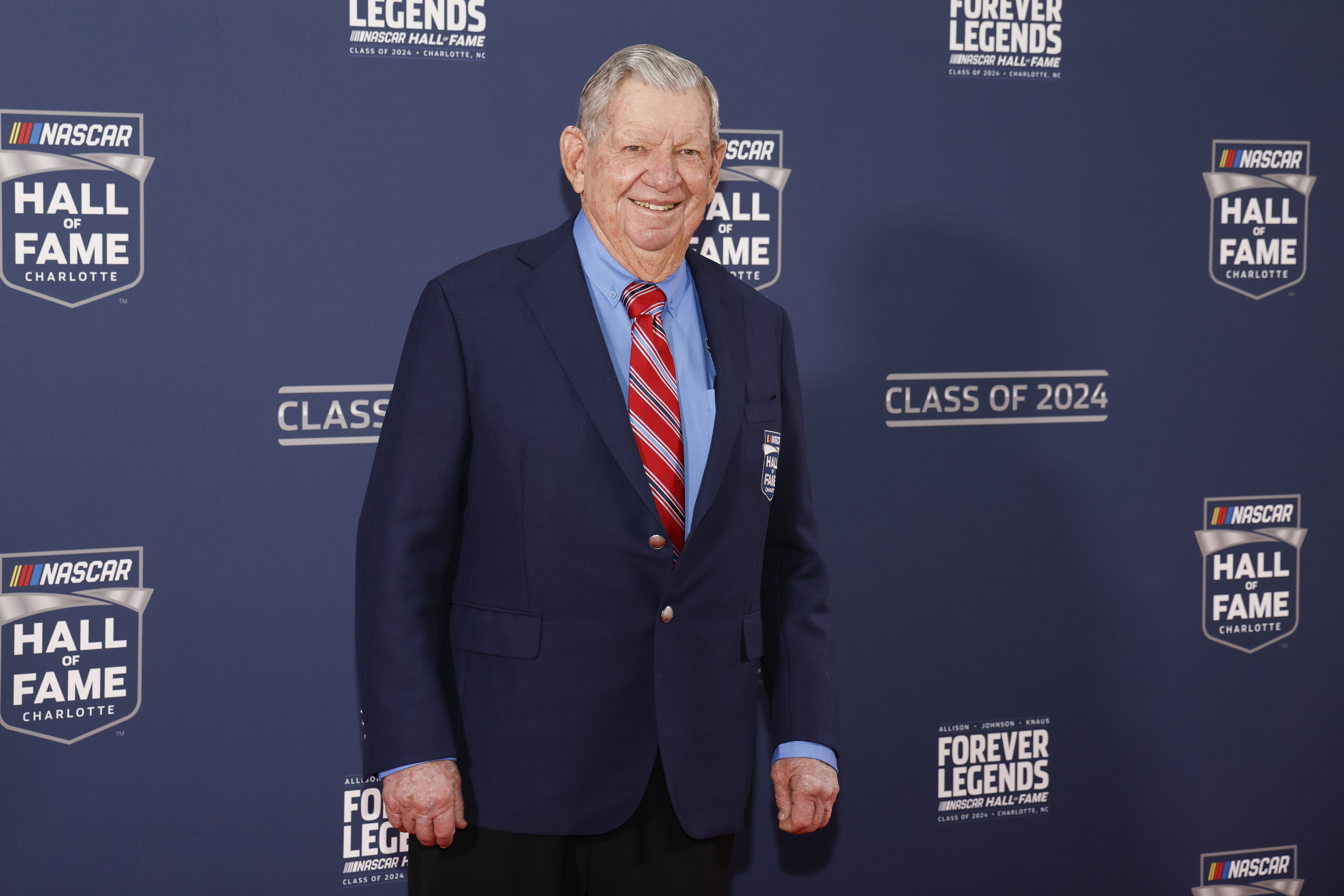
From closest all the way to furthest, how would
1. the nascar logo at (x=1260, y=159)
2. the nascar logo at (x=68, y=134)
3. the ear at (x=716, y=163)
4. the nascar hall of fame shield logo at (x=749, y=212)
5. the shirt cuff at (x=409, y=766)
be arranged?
the shirt cuff at (x=409, y=766) < the ear at (x=716, y=163) < the nascar logo at (x=68, y=134) < the nascar hall of fame shield logo at (x=749, y=212) < the nascar logo at (x=1260, y=159)

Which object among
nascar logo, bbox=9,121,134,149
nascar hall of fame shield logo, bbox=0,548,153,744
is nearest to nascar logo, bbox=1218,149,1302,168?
nascar logo, bbox=9,121,134,149

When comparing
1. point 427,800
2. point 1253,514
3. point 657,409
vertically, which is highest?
point 657,409

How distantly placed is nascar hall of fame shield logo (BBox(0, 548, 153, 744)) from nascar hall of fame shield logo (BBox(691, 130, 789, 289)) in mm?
1295

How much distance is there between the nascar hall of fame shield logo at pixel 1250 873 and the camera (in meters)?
2.89

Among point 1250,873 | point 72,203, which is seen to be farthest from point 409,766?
point 1250,873

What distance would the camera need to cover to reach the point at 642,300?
5.52 feet

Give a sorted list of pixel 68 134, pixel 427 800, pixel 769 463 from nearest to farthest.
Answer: pixel 427 800 < pixel 769 463 < pixel 68 134

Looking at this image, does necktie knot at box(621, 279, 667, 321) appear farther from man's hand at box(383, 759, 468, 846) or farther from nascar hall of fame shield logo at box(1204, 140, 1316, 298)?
nascar hall of fame shield logo at box(1204, 140, 1316, 298)

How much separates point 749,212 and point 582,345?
101 centimetres

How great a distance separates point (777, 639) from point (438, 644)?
20.5 inches

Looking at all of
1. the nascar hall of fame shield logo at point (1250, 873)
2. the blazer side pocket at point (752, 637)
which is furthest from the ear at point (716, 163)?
the nascar hall of fame shield logo at point (1250, 873)

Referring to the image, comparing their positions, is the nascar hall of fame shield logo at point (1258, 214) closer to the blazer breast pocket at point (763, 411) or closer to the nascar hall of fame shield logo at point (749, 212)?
the nascar hall of fame shield logo at point (749, 212)

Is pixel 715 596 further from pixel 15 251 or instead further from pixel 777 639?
pixel 15 251

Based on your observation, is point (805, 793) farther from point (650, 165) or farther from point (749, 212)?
point (749, 212)
